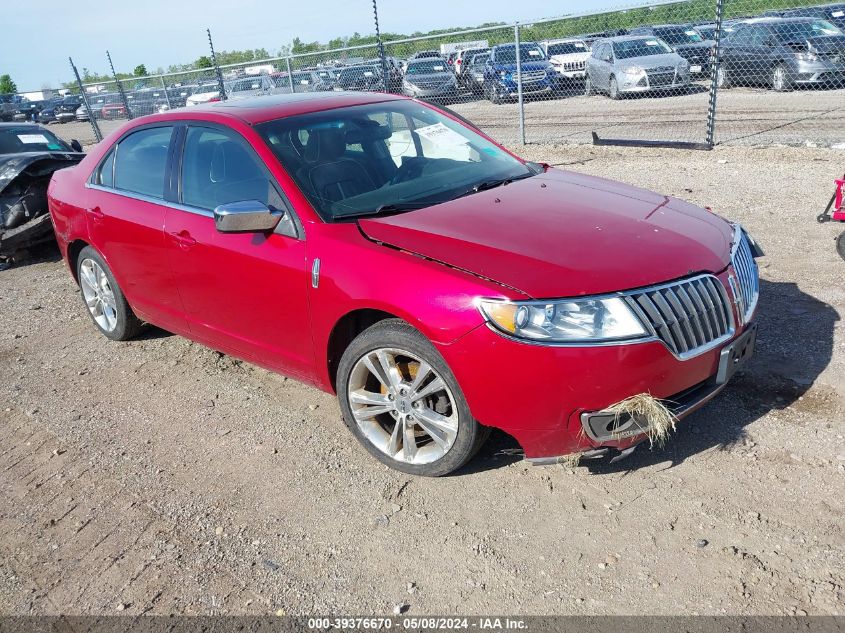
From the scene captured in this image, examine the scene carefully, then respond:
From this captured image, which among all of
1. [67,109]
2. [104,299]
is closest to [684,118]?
[104,299]

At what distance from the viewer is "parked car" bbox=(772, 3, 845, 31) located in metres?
15.0

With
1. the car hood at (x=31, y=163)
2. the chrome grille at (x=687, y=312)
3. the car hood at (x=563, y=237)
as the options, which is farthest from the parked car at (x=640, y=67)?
the chrome grille at (x=687, y=312)

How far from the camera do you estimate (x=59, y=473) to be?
12.5ft

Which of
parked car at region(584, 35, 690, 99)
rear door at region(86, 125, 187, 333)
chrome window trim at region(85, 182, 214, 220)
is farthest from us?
parked car at region(584, 35, 690, 99)

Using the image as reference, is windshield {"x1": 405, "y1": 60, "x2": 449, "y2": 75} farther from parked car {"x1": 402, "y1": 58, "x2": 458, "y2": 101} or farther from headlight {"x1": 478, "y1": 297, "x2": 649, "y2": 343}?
headlight {"x1": 478, "y1": 297, "x2": 649, "y2": 343}

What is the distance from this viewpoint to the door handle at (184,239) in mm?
4062

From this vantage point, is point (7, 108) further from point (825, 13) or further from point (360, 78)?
point (825, 13)

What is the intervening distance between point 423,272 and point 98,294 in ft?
11.2

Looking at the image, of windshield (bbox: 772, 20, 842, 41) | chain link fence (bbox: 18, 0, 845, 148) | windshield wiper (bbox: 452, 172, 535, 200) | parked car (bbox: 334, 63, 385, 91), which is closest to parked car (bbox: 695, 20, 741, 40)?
chain link fence (bbox: 18, 0, 845, 148)

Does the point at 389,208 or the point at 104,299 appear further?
the point at 104,299

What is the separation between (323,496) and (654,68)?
15333 millimetres

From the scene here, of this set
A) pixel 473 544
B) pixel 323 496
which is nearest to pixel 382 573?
pixel 473 544

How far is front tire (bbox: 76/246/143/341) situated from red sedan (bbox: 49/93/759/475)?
0.33 meters

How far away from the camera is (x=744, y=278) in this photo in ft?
11.3
